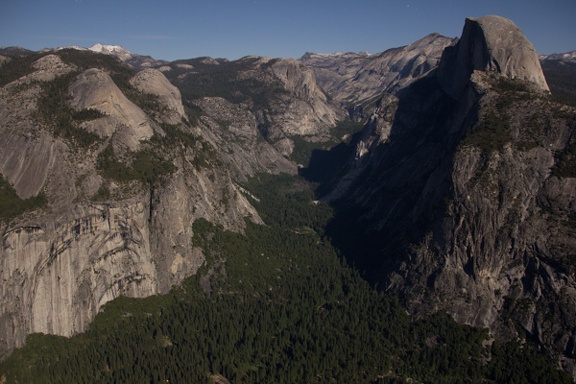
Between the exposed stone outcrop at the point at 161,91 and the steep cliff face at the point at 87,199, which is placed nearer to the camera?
the steep cliff face at the point at 87,199

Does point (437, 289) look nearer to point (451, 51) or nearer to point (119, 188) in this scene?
point (119, 188)

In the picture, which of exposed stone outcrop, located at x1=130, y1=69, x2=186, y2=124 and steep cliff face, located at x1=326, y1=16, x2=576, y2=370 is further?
exposed stone outcrop, located at x1=130, y1=69, x2=186, y2=124

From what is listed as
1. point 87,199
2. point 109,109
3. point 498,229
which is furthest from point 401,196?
point 87,199

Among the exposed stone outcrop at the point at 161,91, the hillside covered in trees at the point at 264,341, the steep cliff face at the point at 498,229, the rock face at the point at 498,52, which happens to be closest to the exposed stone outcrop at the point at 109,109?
the exposed stone outcrop at the point at 161,91

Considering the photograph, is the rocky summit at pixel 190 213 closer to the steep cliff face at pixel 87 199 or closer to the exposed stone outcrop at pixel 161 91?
the steep cliff face at pixel 87 199

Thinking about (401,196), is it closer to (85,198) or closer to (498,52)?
(498,52)

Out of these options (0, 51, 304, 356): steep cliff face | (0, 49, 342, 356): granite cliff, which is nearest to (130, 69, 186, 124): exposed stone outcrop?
(0, 49, 342, 356): granite cliff

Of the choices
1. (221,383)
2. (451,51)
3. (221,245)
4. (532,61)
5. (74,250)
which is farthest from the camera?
(451,51)

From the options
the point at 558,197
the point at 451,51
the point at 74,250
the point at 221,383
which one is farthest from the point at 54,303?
the point at 451,51

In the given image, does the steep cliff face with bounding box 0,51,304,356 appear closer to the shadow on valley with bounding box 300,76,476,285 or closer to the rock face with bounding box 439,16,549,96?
the shadow on valley with bounding box 300,76,476,285
